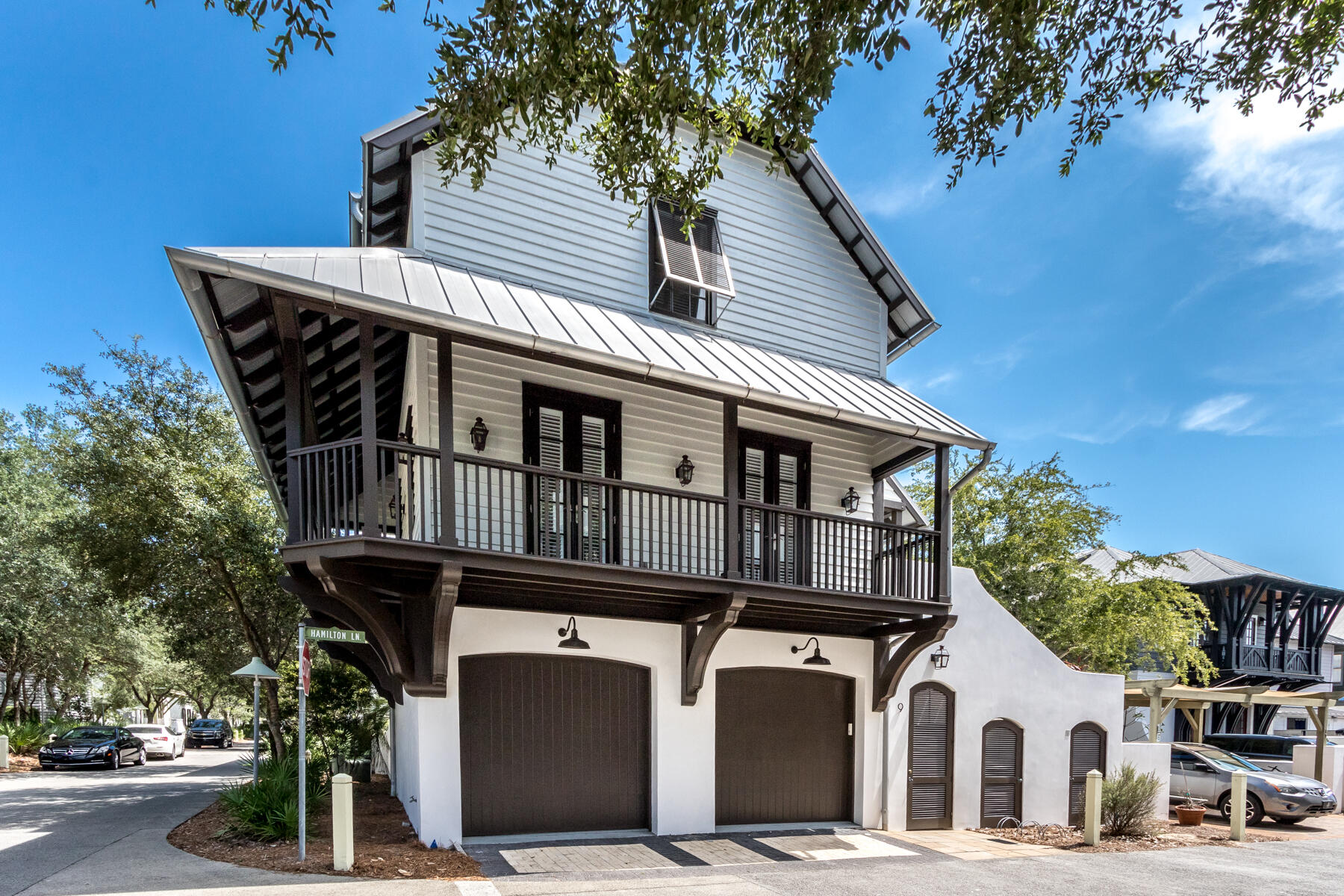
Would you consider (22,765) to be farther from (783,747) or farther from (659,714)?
(783,747)

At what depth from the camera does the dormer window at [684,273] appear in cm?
1281

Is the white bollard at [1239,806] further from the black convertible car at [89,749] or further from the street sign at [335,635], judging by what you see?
the black convertible car at [89,749]

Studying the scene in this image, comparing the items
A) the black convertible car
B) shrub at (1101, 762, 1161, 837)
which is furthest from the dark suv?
shrub at (1101, 762, 1161, 837)

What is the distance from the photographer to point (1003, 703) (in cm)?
1421

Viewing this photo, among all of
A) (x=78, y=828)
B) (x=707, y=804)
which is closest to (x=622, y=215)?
(x=707, y=804)

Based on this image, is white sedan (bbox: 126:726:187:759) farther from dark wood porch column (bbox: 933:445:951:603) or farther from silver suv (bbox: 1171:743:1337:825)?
silver suv (bbox: 1171:743:1337:825)

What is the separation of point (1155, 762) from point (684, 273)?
12.7 metres

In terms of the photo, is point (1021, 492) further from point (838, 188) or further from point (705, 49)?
point (705, 49)

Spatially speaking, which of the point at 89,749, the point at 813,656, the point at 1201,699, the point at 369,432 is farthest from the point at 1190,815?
the point at 89,749

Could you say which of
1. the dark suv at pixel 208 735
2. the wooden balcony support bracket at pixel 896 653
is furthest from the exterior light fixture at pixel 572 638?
the dark suv at pixel 208 735

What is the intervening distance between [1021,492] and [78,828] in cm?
2144

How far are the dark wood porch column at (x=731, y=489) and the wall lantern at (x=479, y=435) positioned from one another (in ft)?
9.67

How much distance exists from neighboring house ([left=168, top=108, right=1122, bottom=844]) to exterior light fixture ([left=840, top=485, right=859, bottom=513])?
47 millimetres

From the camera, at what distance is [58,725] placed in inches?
1080
